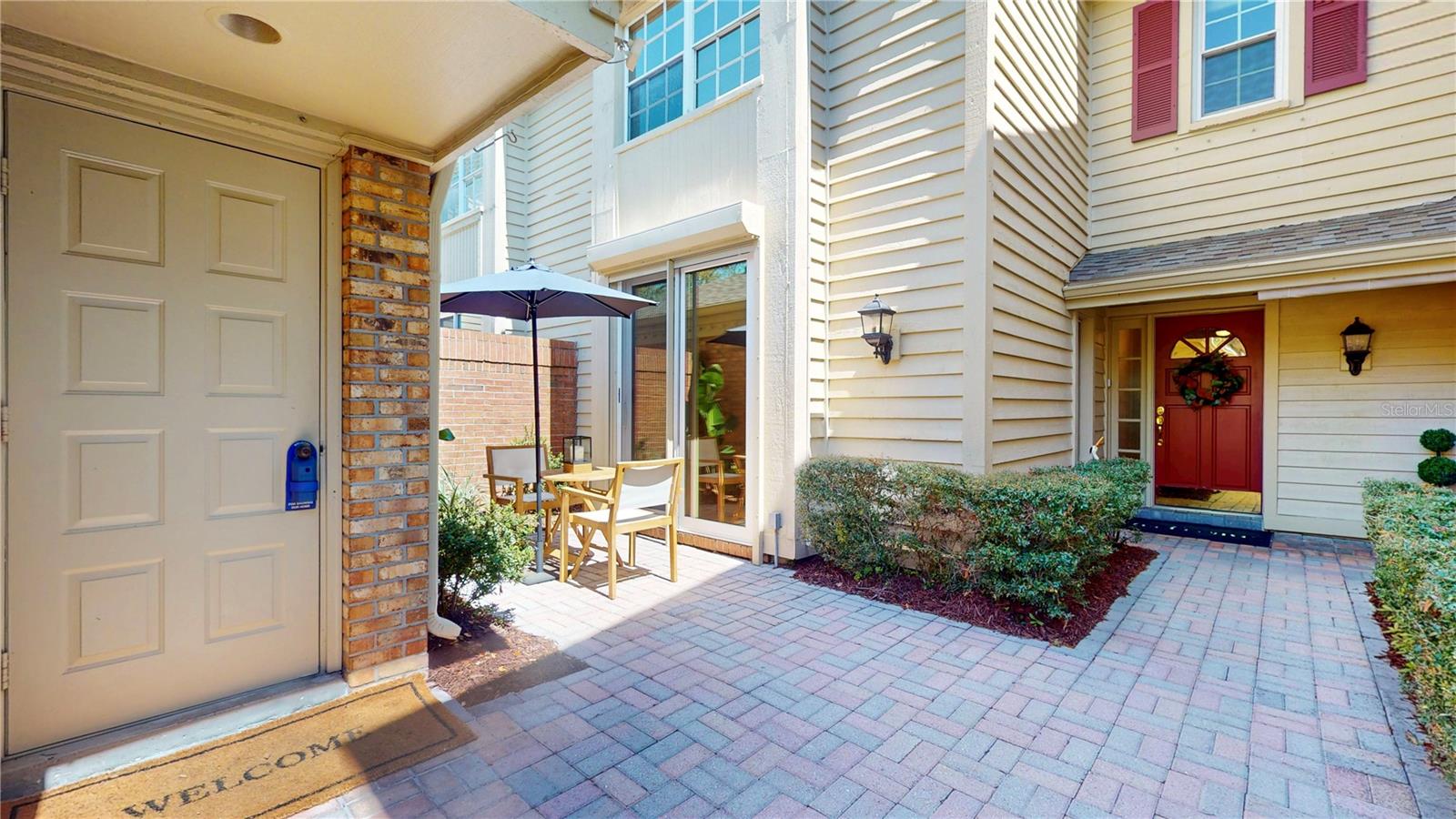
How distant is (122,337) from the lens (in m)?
2.18

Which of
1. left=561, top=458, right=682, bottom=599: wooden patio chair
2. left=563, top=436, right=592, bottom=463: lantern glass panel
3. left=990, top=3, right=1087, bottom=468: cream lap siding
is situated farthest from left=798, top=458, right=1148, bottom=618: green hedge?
left=563, top=436, right=592, bottom=463: lantern glass panel

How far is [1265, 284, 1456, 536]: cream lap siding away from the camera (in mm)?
5004

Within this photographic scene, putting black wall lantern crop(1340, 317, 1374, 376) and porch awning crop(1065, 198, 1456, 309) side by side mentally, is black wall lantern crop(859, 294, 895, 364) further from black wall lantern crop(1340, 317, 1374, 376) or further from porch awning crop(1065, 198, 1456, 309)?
black wall lantern crop(1340, 317, 1374, 376)

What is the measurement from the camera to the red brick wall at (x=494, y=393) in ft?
19.4

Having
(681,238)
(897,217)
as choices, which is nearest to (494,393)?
(681,238)

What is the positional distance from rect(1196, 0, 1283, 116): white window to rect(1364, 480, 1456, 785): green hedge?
393cm

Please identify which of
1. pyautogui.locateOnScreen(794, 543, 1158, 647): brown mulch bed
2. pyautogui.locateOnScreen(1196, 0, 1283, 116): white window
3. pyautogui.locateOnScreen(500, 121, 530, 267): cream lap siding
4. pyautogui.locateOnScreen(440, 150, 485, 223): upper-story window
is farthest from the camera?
pyautogui.locateOnScreen(440, 150, 485, 223): upper-story window

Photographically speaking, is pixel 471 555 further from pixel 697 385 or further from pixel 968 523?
pixel 968 523

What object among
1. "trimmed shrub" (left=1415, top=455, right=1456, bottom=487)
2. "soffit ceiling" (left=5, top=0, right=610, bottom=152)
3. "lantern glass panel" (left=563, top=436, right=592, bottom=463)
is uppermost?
"soffit ceiling" (left=5, top=0, right=610, bottom=152)

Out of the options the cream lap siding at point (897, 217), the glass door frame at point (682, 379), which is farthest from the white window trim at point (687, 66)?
the glass door frame at point (682, 379)

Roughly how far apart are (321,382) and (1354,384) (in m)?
7.51

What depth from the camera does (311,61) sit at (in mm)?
2135

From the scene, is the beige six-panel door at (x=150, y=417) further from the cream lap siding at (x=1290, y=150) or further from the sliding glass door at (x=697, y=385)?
the cream lap siding at (x=1290, y=150)

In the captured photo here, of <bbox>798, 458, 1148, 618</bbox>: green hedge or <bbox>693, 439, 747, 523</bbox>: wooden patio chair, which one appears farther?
<bbox>693, 439, 747, 523</bbox>: wooden patio chair
